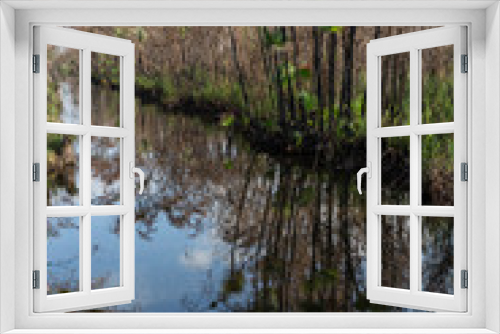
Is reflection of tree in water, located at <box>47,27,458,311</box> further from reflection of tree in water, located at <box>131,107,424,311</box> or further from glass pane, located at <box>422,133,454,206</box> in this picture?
glass pane, located at <box>422,133,454,206</box>

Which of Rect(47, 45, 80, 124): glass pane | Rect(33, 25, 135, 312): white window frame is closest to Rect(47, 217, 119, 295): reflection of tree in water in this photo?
Rect(47, 45, 80, 124): glass pane

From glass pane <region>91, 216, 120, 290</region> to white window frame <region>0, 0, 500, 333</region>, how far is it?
286 centimetres

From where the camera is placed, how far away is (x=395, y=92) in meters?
4.66

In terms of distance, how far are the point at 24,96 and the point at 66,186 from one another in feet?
9.94

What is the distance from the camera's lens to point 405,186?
5.20 metres

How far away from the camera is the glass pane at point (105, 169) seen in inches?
210

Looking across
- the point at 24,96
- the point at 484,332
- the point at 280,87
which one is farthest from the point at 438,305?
the point at 280,87

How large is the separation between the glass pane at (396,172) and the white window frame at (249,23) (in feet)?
10.0

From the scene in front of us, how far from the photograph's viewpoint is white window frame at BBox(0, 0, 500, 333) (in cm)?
208

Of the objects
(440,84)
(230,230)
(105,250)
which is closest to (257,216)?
(230,230)

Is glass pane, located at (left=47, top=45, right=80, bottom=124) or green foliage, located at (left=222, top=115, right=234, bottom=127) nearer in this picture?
glass pane, located at (left=47, top=45, right=80, bottom=124)

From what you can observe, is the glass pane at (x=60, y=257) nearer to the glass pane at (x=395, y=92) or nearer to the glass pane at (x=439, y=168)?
the glass pane at (x=395, y=92)

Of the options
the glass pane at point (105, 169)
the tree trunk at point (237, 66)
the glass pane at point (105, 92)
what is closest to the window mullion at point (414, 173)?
the tree trunk at point (237, 66)

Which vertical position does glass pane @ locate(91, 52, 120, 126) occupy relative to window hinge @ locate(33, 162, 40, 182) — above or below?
above
